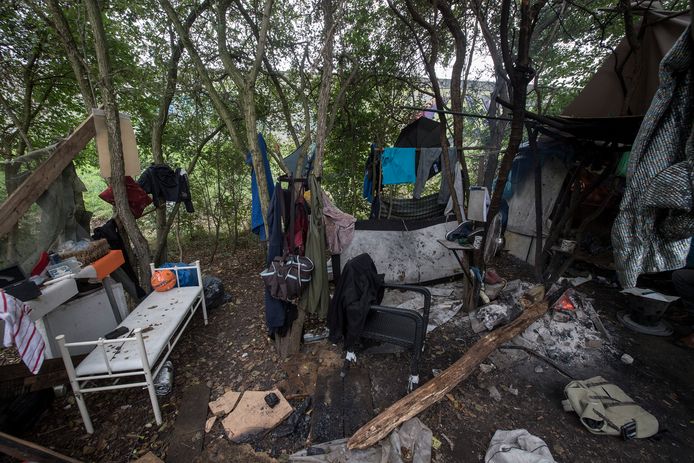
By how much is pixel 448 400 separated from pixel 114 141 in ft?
15.7

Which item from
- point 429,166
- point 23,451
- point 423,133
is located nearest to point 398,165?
point 429,166

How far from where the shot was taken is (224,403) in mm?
2490

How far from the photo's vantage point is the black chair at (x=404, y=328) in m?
2.26

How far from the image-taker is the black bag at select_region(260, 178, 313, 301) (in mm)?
2576

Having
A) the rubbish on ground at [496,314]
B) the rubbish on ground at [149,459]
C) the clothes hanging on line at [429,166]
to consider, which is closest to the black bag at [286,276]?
the rubbish on ground at [149,459]

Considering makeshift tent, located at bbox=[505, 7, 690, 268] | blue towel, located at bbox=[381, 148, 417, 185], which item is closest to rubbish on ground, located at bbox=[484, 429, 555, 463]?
makeshift tent, located at bbox=[505, 7, 690, 268]

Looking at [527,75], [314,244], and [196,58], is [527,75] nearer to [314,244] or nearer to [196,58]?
[314,244]

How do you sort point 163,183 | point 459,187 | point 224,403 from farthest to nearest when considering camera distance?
point 459,187 < point 163,183 < point 224,403

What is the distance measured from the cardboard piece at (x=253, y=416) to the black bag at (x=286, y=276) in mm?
956

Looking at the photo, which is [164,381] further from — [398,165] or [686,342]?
[686,342]

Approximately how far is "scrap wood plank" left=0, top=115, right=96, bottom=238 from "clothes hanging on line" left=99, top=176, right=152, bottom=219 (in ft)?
1.85

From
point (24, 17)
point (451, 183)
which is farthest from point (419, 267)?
point (24, 17)

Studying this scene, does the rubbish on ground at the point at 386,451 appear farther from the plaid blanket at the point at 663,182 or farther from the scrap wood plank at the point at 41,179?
the scrap wood plank at the point at 41,179

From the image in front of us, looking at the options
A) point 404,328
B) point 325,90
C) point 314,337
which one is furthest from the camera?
point 314,337
